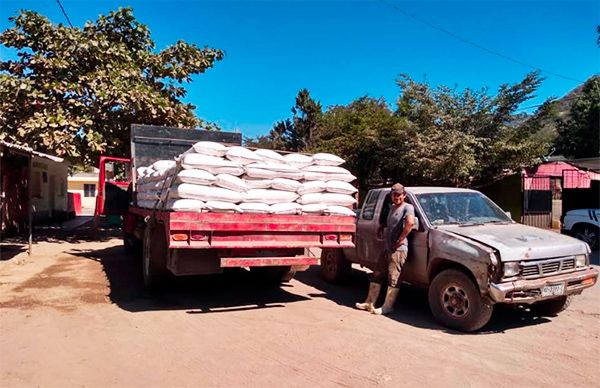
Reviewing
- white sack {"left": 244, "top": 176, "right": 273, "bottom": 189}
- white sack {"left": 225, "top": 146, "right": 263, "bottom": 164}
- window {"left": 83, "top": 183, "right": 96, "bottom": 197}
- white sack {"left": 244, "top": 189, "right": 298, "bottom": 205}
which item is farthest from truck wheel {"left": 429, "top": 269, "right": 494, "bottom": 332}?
window {"left": 83, "top": 183, "right": 96, "bottom": 197}

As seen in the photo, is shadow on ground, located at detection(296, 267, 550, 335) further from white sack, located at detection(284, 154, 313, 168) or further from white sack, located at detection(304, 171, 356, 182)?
white sack, located at detection(284, 154, 313, 168)

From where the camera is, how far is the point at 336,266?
8750 millimetres

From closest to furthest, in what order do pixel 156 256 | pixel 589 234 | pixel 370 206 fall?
pixel 156 256 < pixel 370 206 < pixel 589 234

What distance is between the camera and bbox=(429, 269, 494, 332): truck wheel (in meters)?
5.72

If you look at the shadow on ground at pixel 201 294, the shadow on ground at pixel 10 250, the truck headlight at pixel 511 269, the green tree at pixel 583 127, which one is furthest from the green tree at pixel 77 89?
the green tree at pixel 583 127

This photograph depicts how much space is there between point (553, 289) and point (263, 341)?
335cm

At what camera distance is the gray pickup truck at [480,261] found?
5.56 metres

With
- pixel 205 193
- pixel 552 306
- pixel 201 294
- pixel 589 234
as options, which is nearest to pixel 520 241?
pixel 552 306

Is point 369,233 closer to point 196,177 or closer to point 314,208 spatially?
point 314,208

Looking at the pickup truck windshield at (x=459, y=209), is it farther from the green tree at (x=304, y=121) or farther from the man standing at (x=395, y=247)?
the green tree at (x=304, y=121)

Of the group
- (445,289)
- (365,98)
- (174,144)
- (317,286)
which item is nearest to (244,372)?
(445,289)

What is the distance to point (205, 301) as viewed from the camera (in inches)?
290

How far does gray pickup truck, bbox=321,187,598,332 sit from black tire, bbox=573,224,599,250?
8.06 m

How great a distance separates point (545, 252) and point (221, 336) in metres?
3.83
